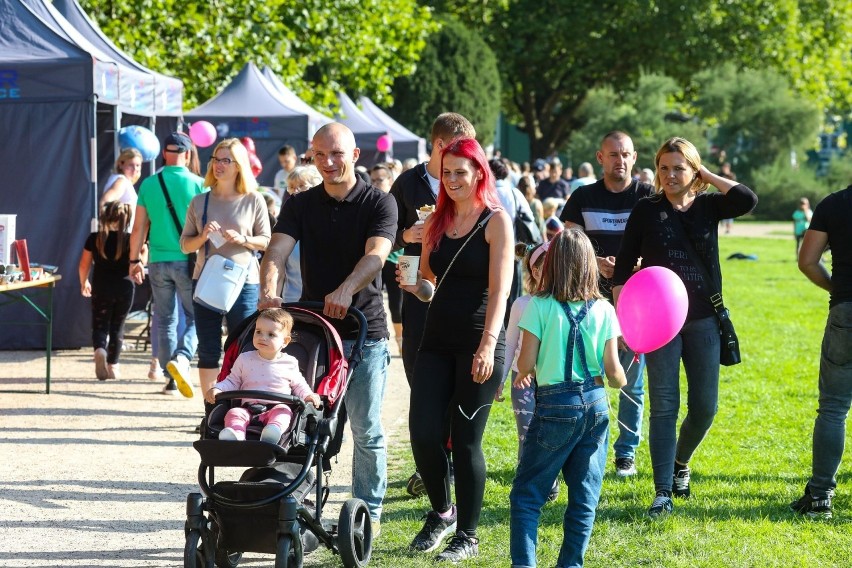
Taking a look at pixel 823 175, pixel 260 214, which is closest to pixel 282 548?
pixel 260 214

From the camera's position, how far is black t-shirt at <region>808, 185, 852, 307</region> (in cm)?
622

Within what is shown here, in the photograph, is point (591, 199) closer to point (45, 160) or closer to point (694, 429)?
point (694, 429)

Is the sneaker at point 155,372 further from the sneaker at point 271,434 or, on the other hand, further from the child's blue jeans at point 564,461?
the child's blue jeans at point 564,461

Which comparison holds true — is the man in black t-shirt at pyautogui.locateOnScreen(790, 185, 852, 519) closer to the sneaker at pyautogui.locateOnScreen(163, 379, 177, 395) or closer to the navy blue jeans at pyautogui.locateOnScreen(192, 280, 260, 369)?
the navy blue jeans at pyautogui.locateOnScreen(192, 280, 260, 369)

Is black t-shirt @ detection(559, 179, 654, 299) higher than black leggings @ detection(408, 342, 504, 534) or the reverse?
higher

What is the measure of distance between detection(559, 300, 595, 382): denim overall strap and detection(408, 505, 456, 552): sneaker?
1190 millimetres

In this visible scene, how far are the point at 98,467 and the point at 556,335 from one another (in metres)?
3.60

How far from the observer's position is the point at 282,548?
4.88 metres

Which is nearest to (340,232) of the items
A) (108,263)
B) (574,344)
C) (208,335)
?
(574,344)

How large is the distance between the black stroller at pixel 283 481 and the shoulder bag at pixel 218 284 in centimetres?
227

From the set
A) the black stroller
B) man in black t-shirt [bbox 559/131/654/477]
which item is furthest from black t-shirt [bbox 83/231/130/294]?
the black stroller

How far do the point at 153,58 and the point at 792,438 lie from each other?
13.2 metres

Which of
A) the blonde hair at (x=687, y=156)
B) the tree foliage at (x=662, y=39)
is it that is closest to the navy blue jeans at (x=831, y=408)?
the blonde hair at (x=687, y=156)

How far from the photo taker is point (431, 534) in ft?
18.8
